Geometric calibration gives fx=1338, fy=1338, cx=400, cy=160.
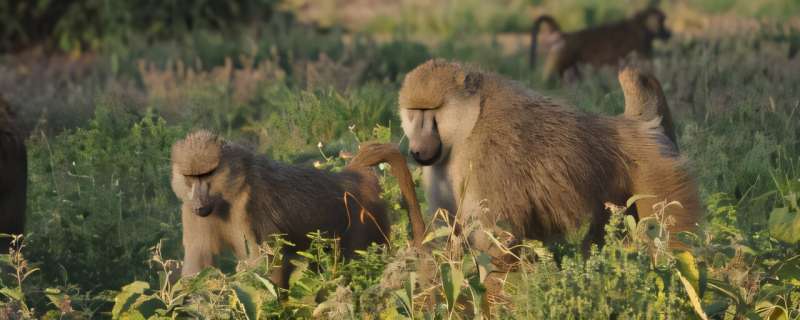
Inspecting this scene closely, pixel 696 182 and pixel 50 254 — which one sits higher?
pixel 696 182

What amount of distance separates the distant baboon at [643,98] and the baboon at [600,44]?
5161 mm

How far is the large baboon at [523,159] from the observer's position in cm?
497

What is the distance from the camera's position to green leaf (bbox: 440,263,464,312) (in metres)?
4.12

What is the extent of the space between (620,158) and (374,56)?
6.64 meters

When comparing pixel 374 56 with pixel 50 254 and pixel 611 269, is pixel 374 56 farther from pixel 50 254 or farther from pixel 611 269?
pixel 611 269

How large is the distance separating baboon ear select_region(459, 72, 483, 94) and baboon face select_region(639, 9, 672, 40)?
6.91m

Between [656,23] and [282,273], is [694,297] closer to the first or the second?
[282,273]

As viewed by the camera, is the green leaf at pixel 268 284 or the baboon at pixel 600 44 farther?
the baboon at pixel 600 44

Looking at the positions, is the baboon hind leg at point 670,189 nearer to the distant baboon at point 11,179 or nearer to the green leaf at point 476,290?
the green leaf at point 476,290

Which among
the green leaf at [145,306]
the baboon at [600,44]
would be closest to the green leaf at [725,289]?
the green leaf at [145,306]

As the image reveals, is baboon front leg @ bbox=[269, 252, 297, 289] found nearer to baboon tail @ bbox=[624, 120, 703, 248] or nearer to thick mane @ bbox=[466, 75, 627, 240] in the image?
thick mane @ bbox=[466, 75, 627, 240]

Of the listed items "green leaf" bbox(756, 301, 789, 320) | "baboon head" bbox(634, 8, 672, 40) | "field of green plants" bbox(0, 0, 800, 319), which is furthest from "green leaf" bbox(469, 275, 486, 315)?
"baboon head" bbox(634, 8, 672, 40)

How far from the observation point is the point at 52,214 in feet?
20.2

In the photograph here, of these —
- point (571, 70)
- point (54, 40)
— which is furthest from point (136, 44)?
point (571, 70)
